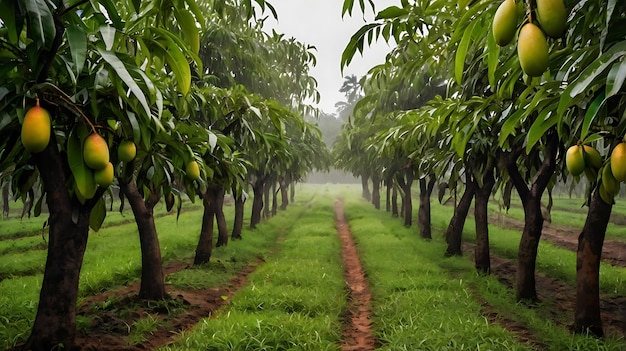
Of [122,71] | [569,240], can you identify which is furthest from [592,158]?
[569,240]

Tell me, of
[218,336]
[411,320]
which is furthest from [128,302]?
[411,320]

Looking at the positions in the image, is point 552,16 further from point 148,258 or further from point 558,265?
point 558,265

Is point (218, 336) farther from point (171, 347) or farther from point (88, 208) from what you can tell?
point (88, 208)

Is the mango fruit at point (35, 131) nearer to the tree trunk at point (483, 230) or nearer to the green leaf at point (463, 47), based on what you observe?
the green leaf at point (463, 47)

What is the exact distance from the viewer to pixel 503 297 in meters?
6.39

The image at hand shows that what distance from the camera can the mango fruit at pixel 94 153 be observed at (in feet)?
5.28

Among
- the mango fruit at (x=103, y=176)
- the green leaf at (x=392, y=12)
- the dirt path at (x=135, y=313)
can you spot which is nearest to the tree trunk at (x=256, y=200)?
the dirt path at (x=135, y=313)

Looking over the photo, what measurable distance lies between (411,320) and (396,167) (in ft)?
26.0

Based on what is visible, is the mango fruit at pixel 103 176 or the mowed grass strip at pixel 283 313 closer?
the mango fruit at pixel 103 176

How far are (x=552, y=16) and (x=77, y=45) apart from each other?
60.0 inches

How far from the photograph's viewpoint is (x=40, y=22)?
1.37 m

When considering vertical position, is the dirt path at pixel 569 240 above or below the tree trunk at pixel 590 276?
below

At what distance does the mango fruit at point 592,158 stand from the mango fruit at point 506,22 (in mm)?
890

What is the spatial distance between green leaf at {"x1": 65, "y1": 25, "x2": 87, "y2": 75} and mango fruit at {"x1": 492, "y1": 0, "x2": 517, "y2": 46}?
134cm
